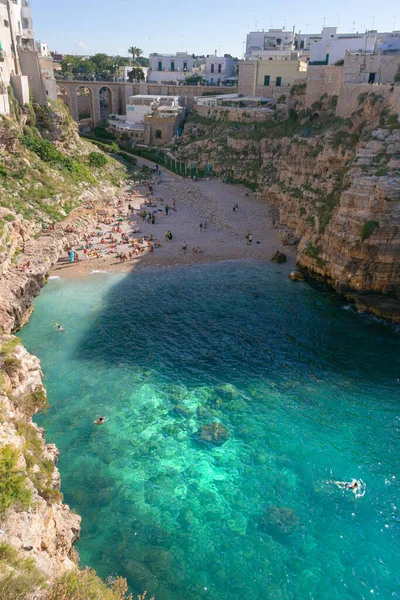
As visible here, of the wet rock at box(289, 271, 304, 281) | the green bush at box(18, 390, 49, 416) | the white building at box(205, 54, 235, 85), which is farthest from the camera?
the white building at box(205, 54, 235, 85)

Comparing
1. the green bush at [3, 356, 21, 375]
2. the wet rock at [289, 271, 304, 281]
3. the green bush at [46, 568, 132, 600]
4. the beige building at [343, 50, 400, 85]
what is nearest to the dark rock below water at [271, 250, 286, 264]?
the wet rock at [289, 271, 304, 281]

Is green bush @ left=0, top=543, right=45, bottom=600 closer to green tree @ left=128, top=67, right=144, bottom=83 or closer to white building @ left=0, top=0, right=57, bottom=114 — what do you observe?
white building @ left=0, top=0, right=57, bottom=114

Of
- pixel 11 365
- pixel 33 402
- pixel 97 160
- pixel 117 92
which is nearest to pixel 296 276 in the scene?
pixel 33 402

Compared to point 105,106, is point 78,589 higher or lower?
lower

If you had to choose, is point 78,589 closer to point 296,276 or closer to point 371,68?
point 296,276

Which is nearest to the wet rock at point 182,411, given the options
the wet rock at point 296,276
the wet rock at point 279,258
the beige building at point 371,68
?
the wet rock at point 296,276

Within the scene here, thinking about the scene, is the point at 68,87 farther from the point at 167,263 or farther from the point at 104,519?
the point at 104,519
